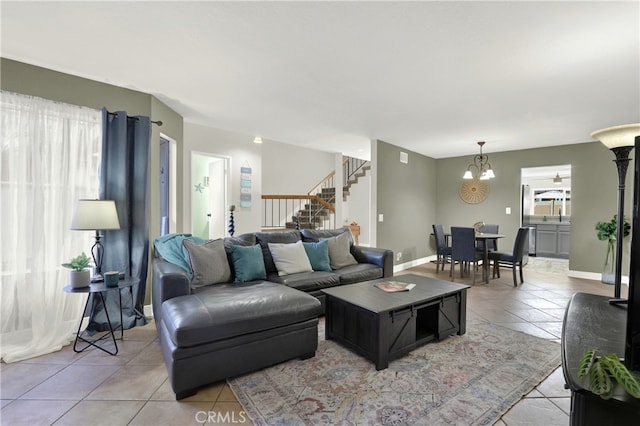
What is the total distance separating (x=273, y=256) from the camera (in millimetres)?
3494

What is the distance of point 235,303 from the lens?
2176mm

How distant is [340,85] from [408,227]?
402 centimetres

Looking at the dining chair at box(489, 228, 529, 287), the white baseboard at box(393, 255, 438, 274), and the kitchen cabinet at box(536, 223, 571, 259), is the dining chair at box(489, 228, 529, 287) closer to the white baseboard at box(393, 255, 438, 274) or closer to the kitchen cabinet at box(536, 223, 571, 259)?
the white baseboard at box(393, 255, 438, 274)

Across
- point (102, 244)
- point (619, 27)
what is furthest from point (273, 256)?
point (619, 27)

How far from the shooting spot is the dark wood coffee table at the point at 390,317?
2.29 meters

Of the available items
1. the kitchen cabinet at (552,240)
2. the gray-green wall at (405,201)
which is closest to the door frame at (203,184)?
the gray-green wall at (405,201)

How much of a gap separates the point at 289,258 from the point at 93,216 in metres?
1.87

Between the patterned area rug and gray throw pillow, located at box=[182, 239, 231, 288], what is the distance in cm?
108

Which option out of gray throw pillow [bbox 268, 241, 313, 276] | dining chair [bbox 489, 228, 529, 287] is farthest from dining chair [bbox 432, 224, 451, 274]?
gray throw pillow [bbox 268, 241, 313, 276]

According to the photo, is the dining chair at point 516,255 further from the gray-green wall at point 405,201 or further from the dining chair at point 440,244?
the gray-green wall at point 405,201

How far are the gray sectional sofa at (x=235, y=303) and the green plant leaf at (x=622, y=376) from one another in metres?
1.83

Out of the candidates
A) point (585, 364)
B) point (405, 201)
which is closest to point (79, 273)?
point (585, 364)

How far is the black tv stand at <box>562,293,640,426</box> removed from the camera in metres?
0.76

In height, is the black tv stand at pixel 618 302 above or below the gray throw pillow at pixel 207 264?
above
